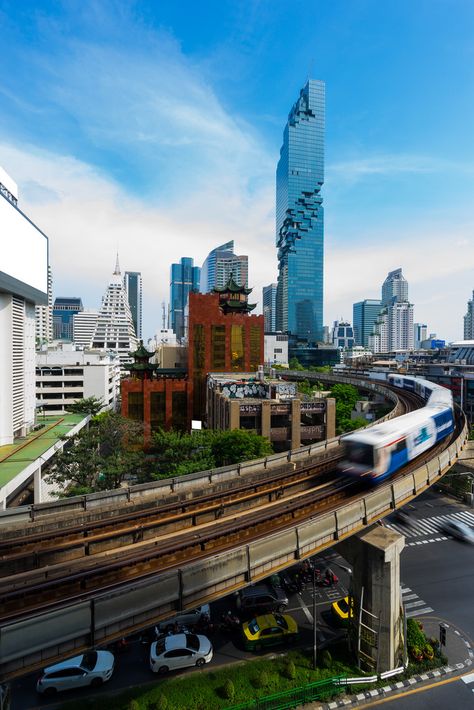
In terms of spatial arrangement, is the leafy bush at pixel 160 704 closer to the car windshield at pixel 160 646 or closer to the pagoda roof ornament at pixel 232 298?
the car windshield at pixel 160 646

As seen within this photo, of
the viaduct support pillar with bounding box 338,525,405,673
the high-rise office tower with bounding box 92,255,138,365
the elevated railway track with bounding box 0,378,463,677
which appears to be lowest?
the viaduct support pillar with bounding box 338,525,405,673

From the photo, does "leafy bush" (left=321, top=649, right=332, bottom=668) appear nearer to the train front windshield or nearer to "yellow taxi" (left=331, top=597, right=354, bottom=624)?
"yellow taxi" (left=331, top=597, right=354, bottom=624)

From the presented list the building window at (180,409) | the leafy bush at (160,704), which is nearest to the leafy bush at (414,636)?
the leafy bush at (160,704)

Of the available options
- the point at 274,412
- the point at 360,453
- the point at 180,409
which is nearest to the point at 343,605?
the point at 360,453

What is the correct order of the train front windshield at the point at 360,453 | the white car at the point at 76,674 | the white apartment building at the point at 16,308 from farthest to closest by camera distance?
the white apartment building at the point at 16,308
the train front windshield at the point at 360,453
the white car at the point at 76,674

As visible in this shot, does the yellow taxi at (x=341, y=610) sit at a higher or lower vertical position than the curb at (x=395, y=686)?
higher

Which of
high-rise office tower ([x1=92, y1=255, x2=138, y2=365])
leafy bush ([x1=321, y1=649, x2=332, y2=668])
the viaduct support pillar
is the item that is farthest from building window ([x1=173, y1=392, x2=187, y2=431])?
high-rise office tower ([x1=92, y1=255, x2=138, y2=365])
